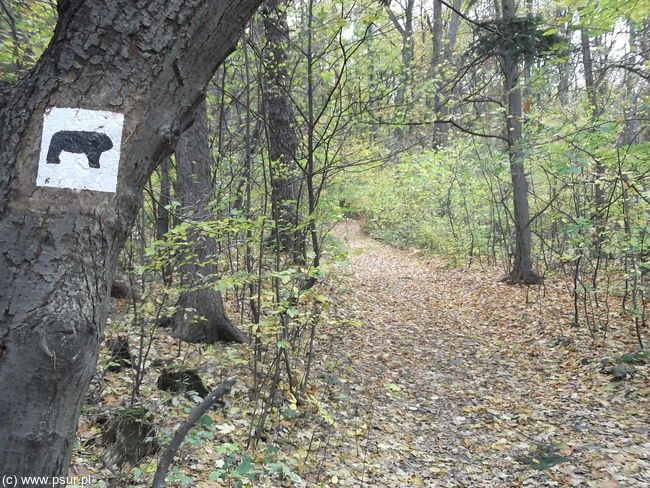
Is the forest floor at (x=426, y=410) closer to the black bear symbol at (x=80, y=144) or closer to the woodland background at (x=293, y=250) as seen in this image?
the woodland background at (x=293, y=250)

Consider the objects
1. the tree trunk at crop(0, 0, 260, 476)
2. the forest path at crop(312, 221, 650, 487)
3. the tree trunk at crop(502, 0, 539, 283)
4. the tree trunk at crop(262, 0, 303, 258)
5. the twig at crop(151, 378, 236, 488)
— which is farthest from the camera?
the tree trunk at crop(502, 0, 539, 283)

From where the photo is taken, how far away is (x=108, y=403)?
148 inches

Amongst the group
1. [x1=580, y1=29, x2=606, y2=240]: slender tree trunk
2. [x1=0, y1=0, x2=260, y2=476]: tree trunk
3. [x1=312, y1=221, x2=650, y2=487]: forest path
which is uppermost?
[x1=580, y1=29, x2=606, y2=240]: slender tree trunk

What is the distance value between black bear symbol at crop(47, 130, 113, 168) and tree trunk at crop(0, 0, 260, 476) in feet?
0.14

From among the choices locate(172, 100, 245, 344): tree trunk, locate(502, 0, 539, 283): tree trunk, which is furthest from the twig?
locate(502, 0, 539, 283): tree trunk

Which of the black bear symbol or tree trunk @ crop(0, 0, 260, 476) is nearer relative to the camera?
tree trunk @ crop(0, 0, 260, 476)

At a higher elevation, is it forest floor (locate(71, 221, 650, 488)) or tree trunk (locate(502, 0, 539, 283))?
tree trunk (locate(502, 0, 539, 283))

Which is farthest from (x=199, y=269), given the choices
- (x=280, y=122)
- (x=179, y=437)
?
(x=179, y=437)

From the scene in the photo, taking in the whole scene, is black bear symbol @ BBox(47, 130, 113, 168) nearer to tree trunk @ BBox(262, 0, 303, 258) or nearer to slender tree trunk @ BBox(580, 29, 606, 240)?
tree trunk @ BBox(262, 0, 303, 258)

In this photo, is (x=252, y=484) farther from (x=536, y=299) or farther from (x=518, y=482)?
(x=536, y=299)

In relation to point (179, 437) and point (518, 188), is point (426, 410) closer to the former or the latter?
point (179, 437)

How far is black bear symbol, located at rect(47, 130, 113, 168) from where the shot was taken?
1.29 meters

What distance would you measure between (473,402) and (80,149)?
16.6ft

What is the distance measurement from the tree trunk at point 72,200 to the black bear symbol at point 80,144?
0.04 m
